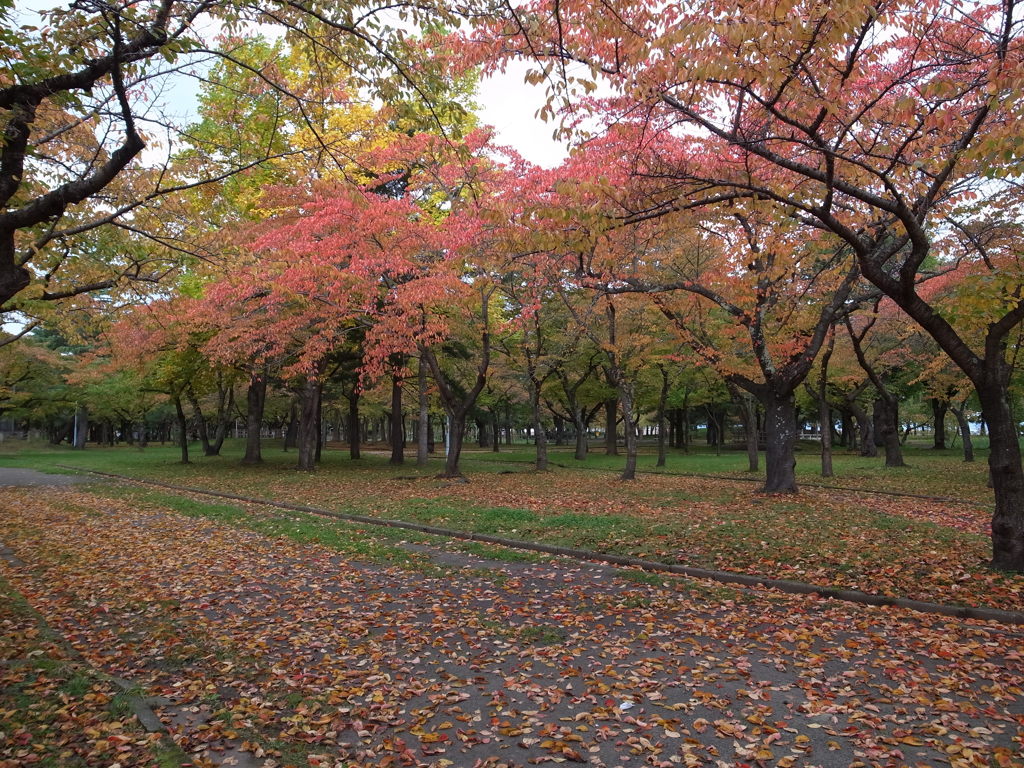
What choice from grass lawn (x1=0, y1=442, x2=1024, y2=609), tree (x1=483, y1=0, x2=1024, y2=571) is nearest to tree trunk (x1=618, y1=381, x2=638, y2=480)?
grass lawn (x1=0, y1=442, x2=1024, y2=609)

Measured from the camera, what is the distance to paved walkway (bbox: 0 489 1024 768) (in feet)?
11.6

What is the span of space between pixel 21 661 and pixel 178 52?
4880mm

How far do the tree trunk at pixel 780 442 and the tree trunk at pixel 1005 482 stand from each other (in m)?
6.83

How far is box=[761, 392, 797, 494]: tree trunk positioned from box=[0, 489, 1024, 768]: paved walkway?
835 cm

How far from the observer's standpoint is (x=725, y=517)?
36.2ft

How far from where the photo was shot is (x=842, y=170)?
24.5 feet

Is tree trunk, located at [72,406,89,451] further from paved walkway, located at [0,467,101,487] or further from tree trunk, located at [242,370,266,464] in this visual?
tree trunk, located at [242,370,266,464]

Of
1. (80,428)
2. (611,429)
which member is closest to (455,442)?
(611,429)

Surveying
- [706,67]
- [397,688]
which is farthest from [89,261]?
[706,67]

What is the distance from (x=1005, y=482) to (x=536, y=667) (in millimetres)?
5916

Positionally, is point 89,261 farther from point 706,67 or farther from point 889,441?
point 889,441

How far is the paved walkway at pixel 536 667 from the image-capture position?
3527 millimetres

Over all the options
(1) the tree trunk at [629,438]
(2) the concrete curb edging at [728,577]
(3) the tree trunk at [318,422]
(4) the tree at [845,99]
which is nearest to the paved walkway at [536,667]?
(2) the concrete curb edging at [728,577]

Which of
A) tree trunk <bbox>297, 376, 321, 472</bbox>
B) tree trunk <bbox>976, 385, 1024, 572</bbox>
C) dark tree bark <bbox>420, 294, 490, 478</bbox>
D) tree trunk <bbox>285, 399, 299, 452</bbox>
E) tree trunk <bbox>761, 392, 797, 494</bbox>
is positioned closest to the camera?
tree trunk <bbox>976, 385, 1024, 572</bbox>
